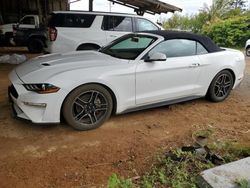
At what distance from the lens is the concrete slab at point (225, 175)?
8.83 ft

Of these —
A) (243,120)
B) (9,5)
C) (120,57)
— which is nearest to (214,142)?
(243,120)

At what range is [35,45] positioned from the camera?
13.1 meters

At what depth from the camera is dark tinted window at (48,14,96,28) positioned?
27.3ft

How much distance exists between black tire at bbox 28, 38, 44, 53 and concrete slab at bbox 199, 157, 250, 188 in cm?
1154

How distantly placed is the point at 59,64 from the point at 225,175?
8.98 feet

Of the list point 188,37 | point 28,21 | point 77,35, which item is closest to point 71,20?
point 77,35

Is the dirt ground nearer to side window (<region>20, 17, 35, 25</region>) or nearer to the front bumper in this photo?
the front bumper

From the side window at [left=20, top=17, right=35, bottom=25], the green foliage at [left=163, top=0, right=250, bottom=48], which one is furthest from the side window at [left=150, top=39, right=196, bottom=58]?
the green foliage at [left=163, top=0, right=250, bottom=48]

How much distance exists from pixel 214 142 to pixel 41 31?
11.2m

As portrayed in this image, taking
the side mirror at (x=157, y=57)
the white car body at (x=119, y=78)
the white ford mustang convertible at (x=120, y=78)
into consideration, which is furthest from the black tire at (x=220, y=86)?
the side mirror at (x=157, y=57)

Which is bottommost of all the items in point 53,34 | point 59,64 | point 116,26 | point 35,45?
point 35,45

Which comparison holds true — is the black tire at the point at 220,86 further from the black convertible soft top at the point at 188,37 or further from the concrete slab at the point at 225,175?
the concrete slab at the point at 225,175

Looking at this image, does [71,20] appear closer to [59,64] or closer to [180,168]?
[59,64]

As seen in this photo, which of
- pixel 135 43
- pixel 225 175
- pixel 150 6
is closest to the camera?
→ pixel 225 175
